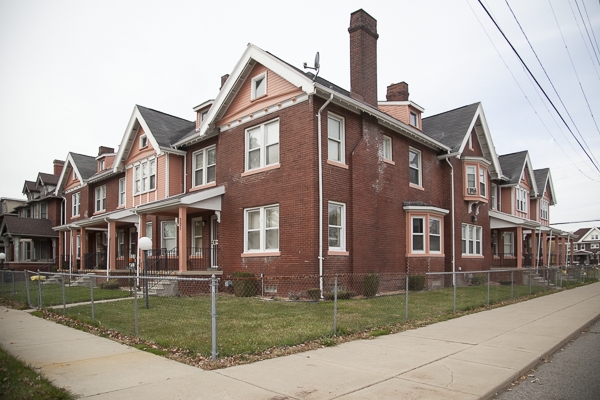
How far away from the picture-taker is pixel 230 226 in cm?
1811

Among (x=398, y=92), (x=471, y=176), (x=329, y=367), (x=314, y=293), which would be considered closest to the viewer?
(x=329, y=367)

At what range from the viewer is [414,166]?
2075cm

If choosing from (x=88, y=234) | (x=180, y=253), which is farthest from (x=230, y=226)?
(x=88, y=234)

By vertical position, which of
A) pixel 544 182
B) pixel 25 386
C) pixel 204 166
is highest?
pixel 544 182

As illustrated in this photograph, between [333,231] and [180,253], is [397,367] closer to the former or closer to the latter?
[333,231]

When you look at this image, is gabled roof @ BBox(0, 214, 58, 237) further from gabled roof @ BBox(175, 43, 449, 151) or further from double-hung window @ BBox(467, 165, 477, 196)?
double-hung window @ BBox(467, 165, 477, 196)

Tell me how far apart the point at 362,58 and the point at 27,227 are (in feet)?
101

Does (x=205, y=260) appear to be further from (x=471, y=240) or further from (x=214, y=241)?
(x=471, y=240)

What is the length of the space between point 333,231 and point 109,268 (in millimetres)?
13366

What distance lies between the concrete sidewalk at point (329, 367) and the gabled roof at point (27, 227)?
29.6 m

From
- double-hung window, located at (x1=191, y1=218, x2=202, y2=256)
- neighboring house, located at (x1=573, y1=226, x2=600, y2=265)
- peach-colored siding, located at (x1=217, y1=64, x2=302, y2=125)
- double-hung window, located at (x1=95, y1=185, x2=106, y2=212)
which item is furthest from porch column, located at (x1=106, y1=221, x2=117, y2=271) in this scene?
neighboring house, located at (x1=573, y1=226, x2=600, y2=265)

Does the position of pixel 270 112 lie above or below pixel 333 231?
above

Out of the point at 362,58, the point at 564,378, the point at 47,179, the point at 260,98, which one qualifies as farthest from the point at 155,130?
the point at 47,179

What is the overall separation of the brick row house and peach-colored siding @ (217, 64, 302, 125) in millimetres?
49
